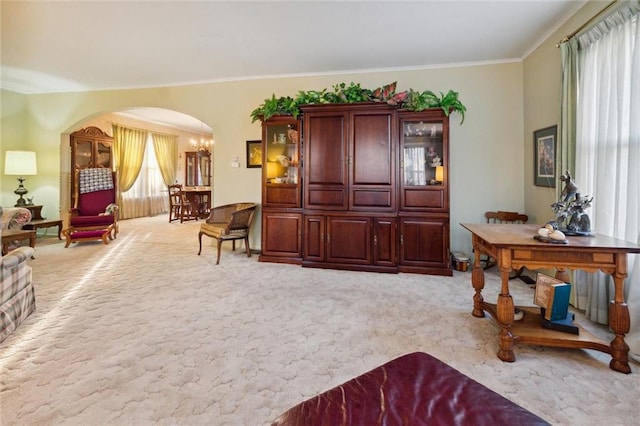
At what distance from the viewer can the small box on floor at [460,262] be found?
3873 millimetres

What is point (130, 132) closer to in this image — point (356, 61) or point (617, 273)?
point (356, 61)

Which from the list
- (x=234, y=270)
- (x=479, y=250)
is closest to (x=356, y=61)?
(x=479, y=250)

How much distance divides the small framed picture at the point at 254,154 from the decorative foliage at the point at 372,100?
2.14 feet

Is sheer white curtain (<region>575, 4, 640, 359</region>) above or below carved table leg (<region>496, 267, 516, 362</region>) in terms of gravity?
above

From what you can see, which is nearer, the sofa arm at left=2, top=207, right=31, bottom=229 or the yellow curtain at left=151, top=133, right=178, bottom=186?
the sofa arm at left=2, top=207, right=31, bottom=229

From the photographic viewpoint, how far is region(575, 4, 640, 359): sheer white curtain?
2.14 meters

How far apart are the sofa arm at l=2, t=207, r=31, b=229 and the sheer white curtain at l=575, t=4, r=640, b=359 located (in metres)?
6.96

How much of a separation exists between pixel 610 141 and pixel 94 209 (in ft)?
23.8

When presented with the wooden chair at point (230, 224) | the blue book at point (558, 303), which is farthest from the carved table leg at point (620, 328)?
the wooden chair at point (230, 224)

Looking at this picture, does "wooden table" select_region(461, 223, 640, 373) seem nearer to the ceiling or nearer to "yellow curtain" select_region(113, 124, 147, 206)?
the ceiling

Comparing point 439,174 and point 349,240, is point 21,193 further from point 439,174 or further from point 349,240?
point 439,174

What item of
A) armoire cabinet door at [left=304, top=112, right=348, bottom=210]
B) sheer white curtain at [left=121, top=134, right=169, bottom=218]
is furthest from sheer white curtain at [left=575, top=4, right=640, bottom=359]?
sheer white curtain at [left=121, top=134, right=169, bottom=218]

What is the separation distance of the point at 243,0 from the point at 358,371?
3174mm

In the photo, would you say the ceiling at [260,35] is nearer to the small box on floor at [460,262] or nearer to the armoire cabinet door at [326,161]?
the armoire cabinet door at [326,161]
